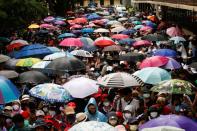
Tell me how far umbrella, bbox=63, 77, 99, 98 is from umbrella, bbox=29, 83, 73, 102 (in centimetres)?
44

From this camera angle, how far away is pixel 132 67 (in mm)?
17172

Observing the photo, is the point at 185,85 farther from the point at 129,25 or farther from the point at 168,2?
the point at 168,2

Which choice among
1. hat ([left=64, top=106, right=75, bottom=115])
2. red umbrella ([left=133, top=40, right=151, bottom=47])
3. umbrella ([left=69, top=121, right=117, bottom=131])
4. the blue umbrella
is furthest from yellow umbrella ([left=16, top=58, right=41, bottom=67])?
umbrella ([left=69, top=121, right=117, bottom=131])

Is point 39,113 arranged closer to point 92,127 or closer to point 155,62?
point 92,127

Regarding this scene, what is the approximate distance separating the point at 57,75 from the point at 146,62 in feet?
8.26

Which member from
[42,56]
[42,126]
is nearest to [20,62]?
[42,56]

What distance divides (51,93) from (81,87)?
39.9 inches

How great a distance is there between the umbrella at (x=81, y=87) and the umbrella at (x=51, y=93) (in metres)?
0.44

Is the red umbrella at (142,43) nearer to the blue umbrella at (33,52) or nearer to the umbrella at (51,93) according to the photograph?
the blue umbrella at (33,52)

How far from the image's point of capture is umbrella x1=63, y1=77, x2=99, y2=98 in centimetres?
1161

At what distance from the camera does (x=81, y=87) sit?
11758mm

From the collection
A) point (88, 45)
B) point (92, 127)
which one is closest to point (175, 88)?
point (92, 127)

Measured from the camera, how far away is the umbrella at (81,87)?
1161cm

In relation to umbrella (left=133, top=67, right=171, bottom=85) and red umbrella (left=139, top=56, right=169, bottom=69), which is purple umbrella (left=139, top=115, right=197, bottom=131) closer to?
umbrella (left=133, top=67, right=171, bottom=85)
